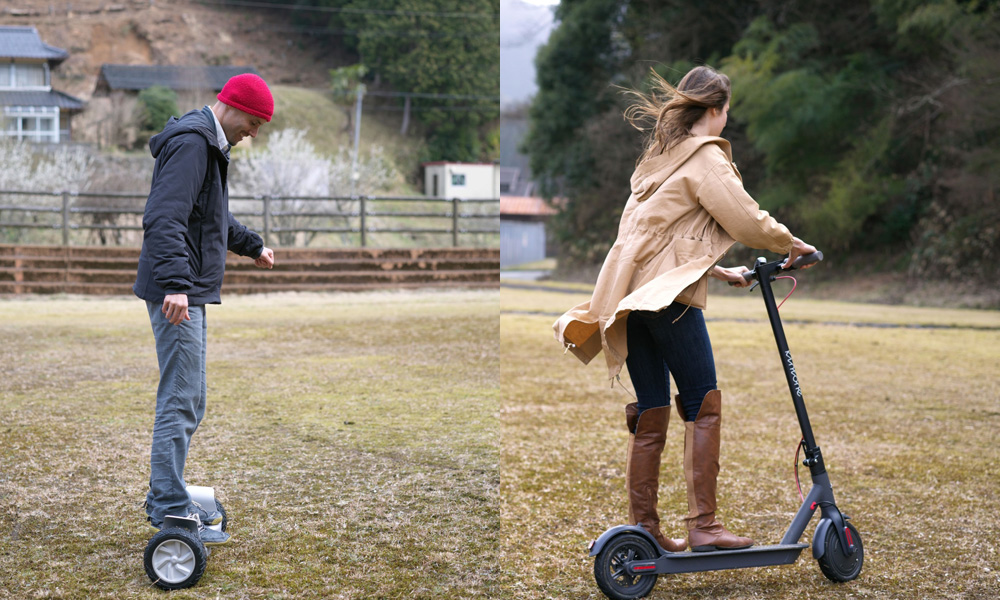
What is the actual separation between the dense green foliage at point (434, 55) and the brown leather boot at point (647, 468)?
29.0 metres

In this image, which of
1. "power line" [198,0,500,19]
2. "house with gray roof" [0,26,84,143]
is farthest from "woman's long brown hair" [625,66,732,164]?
"power line" [198,0,500,19]

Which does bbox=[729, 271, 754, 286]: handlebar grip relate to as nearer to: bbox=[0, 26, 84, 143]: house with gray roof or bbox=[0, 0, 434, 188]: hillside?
bbox=[0, 26, 84, 143]: house with gray roof

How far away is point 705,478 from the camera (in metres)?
2.23

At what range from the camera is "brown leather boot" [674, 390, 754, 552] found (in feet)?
7.32

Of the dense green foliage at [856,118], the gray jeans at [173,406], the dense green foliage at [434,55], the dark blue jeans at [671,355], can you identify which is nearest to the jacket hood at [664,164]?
the dark blue jeans at [671,355]

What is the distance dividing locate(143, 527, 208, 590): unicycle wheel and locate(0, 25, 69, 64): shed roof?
105 ft

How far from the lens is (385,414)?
4500 millimetres

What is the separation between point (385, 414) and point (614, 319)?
256cm

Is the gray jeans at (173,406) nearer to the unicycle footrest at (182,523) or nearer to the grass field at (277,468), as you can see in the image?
the unicycle footrest at (182,523)

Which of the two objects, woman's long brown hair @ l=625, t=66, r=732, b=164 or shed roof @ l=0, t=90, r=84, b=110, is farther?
shed roof @ l=0, t=90, r=84, b=110

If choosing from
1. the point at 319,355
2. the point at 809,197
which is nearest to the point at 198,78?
the point at 809,197

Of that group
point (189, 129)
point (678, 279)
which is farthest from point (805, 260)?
point (189, 129)

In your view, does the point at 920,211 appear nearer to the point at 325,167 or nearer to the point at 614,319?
the point at 325,167

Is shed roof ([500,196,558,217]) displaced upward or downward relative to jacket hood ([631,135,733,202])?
upward
